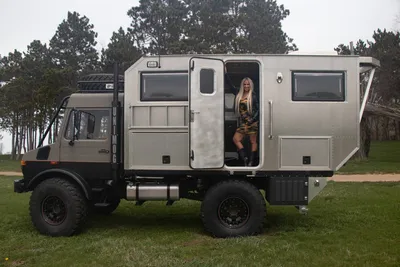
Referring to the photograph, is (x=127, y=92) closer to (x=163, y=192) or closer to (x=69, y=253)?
(x=163, y=192)

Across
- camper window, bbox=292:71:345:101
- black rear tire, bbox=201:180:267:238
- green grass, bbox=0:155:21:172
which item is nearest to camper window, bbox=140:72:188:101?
black rear tire, bbox=201:180:267:238

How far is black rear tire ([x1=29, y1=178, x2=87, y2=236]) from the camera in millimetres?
7453

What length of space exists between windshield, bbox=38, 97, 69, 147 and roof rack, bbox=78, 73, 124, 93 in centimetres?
43

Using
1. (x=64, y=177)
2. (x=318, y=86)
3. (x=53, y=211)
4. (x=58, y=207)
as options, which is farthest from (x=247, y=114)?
(x=53, y=211)

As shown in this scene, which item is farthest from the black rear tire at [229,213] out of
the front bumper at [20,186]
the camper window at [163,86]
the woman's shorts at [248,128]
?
the front bumper at [20,186]

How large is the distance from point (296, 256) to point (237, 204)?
156cm

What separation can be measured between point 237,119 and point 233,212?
1.74m

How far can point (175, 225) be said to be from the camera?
8.45 metres

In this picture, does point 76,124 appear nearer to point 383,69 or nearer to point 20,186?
point 20,186

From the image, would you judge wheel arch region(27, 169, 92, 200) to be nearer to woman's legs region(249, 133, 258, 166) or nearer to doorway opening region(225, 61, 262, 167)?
doorway opening region(225, 61, 262, 167)

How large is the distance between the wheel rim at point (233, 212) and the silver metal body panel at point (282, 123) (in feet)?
2.00

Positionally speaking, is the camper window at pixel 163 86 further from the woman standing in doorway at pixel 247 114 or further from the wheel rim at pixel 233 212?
the wheel rim at pixel 233 212

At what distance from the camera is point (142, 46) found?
131ft

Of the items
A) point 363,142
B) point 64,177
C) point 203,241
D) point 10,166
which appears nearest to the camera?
point 203,241
